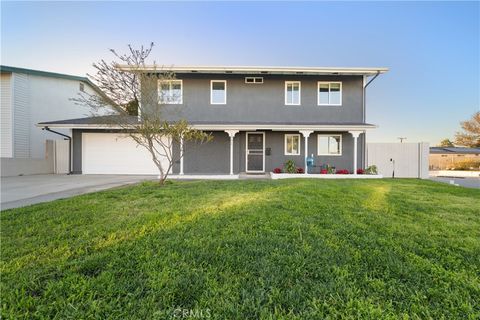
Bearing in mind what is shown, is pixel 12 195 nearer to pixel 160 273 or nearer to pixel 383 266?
pixel 160 273

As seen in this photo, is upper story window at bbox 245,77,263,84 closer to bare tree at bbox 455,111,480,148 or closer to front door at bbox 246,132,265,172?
front door at bbox 246,132,265,172

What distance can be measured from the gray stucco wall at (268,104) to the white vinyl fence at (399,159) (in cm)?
207

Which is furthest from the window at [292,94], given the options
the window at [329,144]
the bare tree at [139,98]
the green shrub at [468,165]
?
the green shrub at [468,165]

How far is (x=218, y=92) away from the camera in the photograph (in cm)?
1248

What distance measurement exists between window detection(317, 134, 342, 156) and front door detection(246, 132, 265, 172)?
319 cm

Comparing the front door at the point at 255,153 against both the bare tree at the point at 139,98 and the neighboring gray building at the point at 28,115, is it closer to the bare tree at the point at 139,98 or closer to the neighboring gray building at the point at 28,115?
the bare tree at the point at 139,98

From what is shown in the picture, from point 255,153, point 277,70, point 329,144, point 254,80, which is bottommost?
point 255,153

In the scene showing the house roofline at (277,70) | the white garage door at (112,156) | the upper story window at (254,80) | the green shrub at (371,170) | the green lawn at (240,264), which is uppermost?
the house roofline at (277,70)

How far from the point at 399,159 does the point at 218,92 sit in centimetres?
→ 1085

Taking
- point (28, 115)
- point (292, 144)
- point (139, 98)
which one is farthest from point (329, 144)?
point (28, 115)

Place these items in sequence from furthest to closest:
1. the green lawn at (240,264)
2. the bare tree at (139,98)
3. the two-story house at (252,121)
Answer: the two-story house at (252,121) < the bare tree at (139,98) < the green lawn at (240,264)

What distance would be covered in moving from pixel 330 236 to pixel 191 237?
76.8 inches

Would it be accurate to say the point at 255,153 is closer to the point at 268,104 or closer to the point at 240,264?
the point at 268,104

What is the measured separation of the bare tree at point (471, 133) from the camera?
93.2ft
